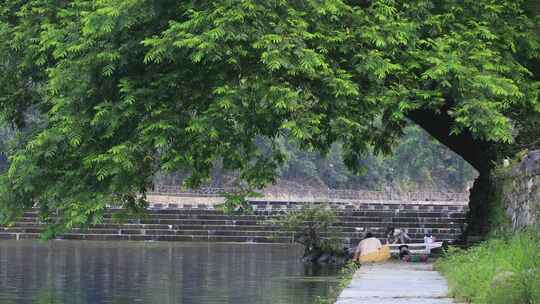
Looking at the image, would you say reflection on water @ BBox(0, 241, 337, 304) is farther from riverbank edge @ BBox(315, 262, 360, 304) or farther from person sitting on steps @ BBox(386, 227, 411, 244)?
person sitting on steps @ BBox(386, 227, 411, 244)

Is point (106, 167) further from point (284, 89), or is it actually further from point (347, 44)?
point (347, 44)

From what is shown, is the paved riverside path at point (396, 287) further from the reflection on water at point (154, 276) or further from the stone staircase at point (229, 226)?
the stone staircase at point (229, 226)

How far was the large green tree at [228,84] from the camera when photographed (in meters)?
17.0

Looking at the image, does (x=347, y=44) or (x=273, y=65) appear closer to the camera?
(x=273, y=65)

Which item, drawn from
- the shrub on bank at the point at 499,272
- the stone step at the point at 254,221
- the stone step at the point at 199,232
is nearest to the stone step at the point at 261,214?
the stone step at the point at 254,221

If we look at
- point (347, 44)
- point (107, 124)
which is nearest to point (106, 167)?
point (107, 124)

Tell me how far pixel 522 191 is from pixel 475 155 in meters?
5.52

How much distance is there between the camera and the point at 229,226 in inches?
1750

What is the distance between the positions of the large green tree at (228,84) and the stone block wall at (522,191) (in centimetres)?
69

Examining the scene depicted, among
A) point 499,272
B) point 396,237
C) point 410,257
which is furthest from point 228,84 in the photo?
point 396,237

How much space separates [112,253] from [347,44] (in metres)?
16.8

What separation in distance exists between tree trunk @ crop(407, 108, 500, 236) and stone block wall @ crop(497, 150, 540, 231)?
1671mm

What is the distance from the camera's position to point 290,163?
81.2 meters

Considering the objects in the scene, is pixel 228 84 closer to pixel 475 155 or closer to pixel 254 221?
pixel 475 155
